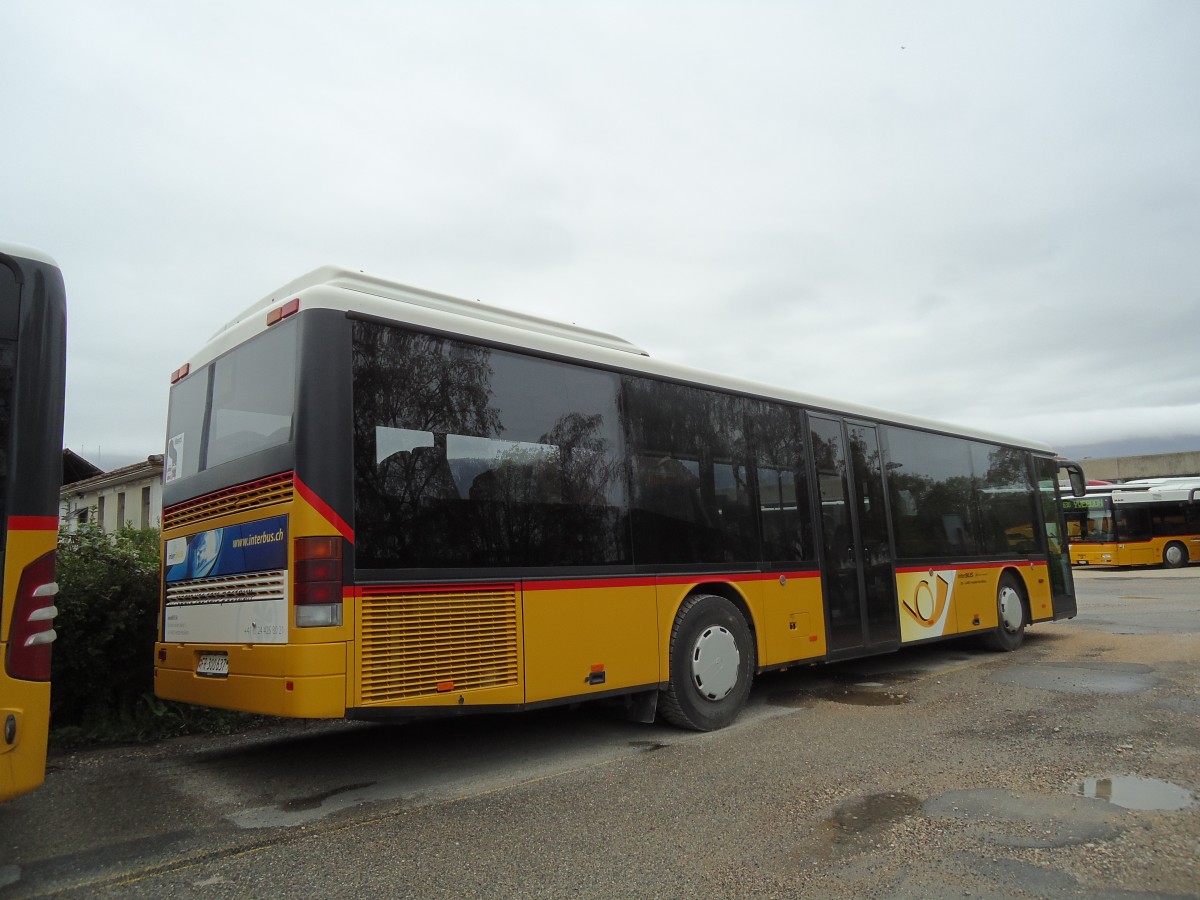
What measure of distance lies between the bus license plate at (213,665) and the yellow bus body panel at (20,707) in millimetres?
1506

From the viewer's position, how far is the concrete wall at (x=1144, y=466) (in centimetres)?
5541

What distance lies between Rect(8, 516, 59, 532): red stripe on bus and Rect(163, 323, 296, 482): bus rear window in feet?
4.38

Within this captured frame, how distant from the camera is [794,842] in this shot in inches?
164

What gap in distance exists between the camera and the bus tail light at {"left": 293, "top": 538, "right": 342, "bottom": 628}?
4.62 metres

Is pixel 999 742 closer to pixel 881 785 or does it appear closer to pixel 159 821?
pixel 881 785

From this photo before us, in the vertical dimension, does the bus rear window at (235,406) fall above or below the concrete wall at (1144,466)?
below

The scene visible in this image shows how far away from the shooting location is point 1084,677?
8.62m

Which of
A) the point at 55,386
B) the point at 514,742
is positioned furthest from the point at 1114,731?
the point at 55,386

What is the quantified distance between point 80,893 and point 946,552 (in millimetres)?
9186

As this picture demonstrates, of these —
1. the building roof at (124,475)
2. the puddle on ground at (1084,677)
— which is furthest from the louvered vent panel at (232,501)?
the building roof at (124,475)

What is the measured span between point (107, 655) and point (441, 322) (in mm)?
3973

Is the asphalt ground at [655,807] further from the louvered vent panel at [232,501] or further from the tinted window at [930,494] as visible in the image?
the tinted window at [930,494]

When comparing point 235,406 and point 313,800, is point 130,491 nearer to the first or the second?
point 235,406

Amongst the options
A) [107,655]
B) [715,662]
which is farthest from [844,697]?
[107,655]
